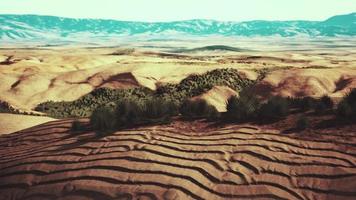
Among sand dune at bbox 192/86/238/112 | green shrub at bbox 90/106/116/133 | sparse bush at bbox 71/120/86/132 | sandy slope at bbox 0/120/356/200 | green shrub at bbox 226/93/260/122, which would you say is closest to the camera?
sandy slope at bbox 0/120/356/200

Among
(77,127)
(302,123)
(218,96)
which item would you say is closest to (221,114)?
(302,123)

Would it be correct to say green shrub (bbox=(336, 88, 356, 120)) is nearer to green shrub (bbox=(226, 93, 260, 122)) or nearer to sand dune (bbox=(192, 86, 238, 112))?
green shrub (bbox=(226, 93, 260, 122))

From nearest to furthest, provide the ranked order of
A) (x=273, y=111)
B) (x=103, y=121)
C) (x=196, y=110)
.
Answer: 1. (x=273, y=111)
2. (x=103, y=121)
3. (x=196, y=110)

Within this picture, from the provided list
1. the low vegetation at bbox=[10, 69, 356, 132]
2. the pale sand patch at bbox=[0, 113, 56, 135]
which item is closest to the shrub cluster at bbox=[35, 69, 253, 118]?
the pale sand patch at bbox=[0, 113, 56, 135]

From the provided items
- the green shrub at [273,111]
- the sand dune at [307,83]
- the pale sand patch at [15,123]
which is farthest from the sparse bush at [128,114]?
the sand dune at [307,83]

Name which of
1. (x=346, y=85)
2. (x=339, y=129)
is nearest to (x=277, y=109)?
(x=339, y=129)

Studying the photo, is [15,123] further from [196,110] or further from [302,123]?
[302,123]
